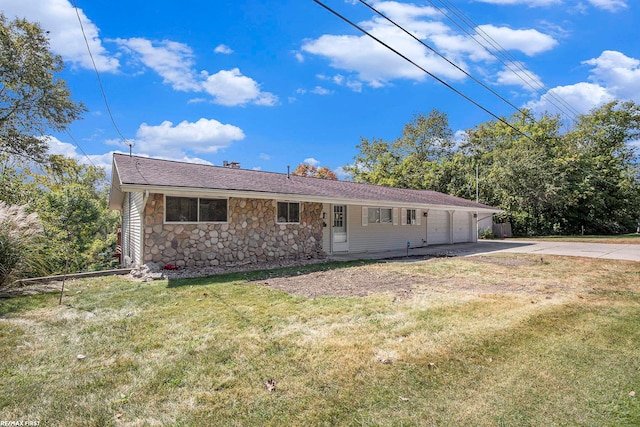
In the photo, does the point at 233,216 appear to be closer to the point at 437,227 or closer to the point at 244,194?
the point at 244,194

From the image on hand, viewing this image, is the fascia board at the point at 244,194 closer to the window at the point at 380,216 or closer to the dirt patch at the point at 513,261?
the window at the point at 380,216

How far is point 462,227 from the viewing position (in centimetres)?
2097

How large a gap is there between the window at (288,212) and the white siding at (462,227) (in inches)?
462

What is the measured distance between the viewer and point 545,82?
1562 centimetres

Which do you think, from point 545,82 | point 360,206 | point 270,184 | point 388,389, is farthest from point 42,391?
point 545,82

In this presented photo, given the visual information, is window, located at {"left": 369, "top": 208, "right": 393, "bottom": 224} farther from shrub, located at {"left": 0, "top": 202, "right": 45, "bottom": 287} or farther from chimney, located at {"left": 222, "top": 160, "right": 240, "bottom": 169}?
shrub, located at {"left": 0, "top": 202, "right": 45, "bottom": 287}

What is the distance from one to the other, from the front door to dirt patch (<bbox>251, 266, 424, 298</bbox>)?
14.0ft

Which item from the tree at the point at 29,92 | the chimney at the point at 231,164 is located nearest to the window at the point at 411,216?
the chimney at the point at 231,164

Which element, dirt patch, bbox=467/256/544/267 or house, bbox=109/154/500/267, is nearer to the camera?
house, bbox=109/154/500/267

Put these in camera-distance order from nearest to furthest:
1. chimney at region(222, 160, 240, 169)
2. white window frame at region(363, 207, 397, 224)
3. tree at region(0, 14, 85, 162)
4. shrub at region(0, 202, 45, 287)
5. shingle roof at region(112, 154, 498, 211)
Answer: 1. shrub at region(0, 202, 45, 287)
2. shingle roof at region(112, 154, 498, 211)
3. white window frame at region(363, 207, 397, 224)
4. chimney at region(222, 160, 240, 169)
5. tree at region(0, 14, 85, 162)

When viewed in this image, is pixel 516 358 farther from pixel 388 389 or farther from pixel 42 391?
pixel 42 391

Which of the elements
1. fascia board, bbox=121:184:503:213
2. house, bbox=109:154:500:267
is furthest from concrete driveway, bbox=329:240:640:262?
fascia board, bbox=121:184:503:213

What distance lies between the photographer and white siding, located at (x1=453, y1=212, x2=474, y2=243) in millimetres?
20344

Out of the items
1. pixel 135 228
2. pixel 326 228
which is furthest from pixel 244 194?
pixel 326 228
